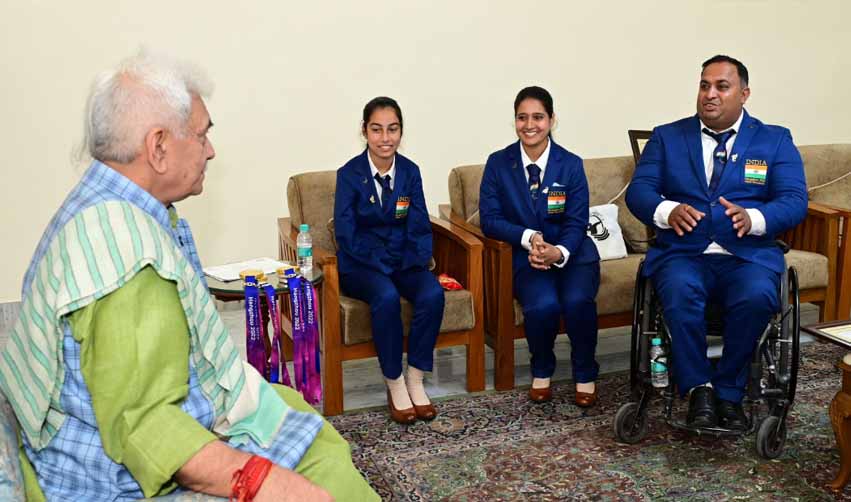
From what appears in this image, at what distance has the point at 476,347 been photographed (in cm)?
353

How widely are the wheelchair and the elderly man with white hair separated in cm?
166

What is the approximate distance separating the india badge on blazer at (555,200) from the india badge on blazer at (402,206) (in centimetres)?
57

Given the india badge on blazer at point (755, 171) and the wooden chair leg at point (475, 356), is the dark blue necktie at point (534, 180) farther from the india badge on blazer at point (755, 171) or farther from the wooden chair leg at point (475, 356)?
the india badge on blazer at point (755, 171)

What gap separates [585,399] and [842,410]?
1.03 metres

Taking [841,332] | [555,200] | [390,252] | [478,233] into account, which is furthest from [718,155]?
[390,252]

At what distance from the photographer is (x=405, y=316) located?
3.39 m

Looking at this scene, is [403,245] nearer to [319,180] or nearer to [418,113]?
[319,180]

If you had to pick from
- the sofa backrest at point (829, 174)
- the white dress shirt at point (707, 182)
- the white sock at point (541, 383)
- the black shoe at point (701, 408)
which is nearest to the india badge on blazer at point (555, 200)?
the white dress shirt at point (707, 182)

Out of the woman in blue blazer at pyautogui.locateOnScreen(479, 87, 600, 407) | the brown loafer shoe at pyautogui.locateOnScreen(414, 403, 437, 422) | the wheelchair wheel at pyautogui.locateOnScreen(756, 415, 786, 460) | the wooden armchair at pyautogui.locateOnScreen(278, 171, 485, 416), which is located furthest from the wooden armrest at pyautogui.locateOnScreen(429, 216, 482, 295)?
the wheelchair wheel at pyautogui.locateOnScreen(756, 415, 786, 460)

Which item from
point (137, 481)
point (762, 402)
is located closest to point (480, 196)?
point (762, 402)

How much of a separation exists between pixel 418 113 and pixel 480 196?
1.04m

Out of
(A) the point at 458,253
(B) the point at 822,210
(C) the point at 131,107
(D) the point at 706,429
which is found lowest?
(D) the point at 706,429

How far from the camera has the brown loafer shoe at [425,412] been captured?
3301mm

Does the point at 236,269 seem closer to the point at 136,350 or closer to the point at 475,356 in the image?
the point at 475,356
